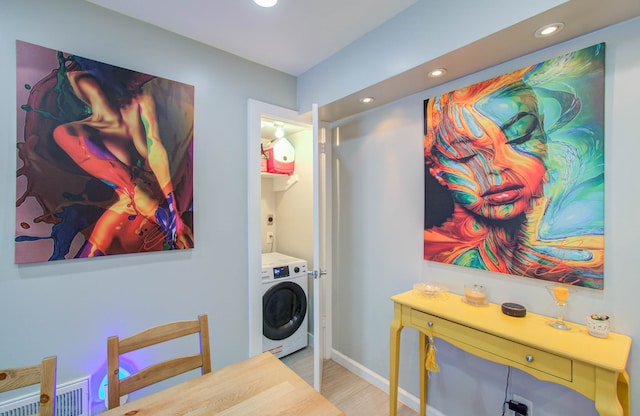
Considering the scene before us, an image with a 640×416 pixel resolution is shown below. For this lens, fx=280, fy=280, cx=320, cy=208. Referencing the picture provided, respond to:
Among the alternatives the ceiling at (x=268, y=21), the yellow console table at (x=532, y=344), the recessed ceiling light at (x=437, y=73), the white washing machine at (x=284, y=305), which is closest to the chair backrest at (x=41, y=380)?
the yellow console table at (x=532, y=344)

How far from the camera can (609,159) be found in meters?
1.25

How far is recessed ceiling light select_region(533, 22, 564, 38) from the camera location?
1224mm

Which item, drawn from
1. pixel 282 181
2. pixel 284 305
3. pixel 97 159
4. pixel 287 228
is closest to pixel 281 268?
pixel 284 305

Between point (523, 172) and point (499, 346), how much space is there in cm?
88

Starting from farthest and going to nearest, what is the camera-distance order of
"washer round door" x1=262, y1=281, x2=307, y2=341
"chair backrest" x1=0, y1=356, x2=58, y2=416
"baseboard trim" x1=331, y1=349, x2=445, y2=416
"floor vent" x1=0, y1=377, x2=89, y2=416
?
"washer round door" x1=262, y1=281, x2=307, y2=341, "baseboard trim" x1=331, y1=349, x2=445, y2=416, "floor vent" x1=0, y1=377, x2=89, y2=416, "chair backrest" x1=0, y1=356, x2=58, y2=416

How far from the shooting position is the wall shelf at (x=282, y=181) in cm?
307

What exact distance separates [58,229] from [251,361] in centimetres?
122

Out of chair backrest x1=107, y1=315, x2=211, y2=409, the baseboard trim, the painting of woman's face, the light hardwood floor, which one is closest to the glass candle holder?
the painting of woman's face

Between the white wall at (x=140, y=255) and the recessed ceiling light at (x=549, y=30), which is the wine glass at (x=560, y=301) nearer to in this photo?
the recessed ceiling light at (x=549, y=30)

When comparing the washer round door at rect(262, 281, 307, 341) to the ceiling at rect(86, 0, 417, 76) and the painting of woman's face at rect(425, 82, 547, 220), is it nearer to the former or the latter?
the painting of woman's face at rect(425, 82, 547, 220)

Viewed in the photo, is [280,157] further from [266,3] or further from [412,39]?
[412,39]

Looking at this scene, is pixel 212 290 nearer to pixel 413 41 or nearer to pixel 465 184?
pixel 465 184

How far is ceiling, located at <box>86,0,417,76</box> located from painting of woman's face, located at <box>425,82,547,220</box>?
67 cm

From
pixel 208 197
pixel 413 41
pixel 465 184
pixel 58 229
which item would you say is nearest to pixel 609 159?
pixel 465 184
